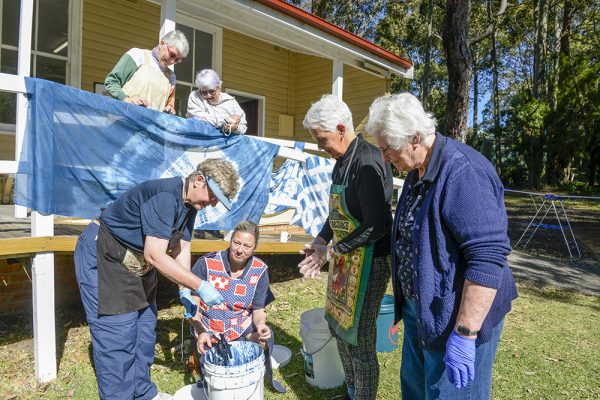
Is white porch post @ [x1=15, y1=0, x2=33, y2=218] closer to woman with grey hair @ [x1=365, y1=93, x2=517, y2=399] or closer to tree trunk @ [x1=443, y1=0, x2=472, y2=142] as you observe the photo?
woman with grey hair @ [x1=365, y1=93, x2=517, y2=399]

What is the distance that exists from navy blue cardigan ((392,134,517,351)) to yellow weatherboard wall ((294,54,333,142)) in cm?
779

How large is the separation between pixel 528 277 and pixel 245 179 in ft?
17.5

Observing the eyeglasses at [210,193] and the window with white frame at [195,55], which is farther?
the window with white frame at [195,55]

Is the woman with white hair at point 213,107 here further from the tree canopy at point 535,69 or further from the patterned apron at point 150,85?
the tree canopy at point 535,69

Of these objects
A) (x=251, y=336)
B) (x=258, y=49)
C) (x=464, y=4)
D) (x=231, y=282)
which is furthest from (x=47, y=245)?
(x=464, y=4)

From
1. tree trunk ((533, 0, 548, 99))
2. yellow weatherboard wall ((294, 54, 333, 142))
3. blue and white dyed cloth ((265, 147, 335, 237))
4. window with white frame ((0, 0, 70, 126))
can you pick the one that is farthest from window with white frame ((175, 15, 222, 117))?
tree trunk ((533, 0, 548, 99))

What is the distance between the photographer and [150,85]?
3.90 m

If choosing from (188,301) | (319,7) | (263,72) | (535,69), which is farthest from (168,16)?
(535,69)

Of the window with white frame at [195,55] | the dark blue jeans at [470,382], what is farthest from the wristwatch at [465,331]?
the window with white frame at [195,55]

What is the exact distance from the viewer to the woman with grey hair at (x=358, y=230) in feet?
8.03

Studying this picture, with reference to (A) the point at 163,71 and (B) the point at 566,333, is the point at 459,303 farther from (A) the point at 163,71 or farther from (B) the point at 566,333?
(B) the point at 566,333

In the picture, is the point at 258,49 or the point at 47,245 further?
the point at 258,49

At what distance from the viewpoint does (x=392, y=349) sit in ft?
13.1

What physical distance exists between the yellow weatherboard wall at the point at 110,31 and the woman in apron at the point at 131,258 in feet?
16.4
